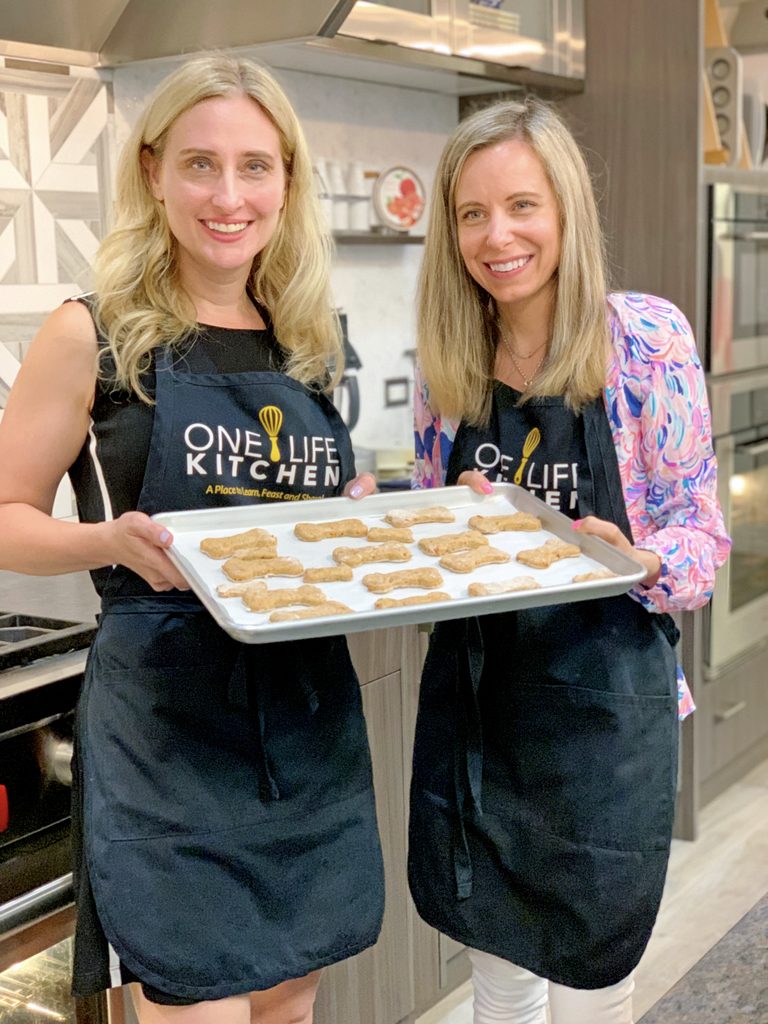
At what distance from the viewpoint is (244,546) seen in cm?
143

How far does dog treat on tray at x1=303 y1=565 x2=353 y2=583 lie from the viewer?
1.46 m

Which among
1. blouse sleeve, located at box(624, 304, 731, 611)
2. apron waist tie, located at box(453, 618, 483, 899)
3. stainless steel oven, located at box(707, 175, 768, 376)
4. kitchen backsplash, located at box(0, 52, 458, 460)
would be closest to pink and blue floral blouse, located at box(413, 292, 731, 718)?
blouse sleeve, located at box(624, 304, 731, 611)

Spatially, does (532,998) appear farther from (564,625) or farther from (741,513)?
(741,513)

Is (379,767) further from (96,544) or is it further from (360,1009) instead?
(96,544)

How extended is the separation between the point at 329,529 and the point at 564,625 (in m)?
0.31

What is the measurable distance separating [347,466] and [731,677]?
2.24 metres

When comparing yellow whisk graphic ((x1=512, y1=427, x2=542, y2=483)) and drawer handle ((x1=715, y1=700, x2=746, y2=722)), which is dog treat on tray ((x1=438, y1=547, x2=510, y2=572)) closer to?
yellow whisk graphic ((x1=512, y1=427, x2=542, y2=483))

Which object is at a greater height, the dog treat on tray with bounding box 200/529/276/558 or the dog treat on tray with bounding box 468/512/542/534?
the dog treat on tray with bounding box 200/529/276/558

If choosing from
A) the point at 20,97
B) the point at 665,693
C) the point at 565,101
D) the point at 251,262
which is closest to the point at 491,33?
the point at 565,101

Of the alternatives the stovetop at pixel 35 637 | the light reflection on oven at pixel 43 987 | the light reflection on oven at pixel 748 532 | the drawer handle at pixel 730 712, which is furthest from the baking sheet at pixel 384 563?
the drawer handle at pixel 730 712

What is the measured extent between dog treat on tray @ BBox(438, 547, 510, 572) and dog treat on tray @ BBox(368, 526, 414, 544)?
0.07 metres

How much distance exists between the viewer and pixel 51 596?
2092 millimetres

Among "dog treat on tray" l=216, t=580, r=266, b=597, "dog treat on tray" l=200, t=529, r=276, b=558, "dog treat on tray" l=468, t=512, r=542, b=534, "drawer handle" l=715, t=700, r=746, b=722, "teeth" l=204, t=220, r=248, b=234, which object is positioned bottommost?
"drawer handle" l=715, t=700, r=746, b=722

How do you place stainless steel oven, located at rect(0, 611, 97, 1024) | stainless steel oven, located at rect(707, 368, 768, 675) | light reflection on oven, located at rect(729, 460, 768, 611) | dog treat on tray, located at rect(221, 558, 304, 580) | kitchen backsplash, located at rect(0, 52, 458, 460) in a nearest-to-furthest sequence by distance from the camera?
dog treat on tray, located at rect(221, 558, 304, 580), stainless steel oven, located at rect(0, 611, 97, 1024), kitchen backsplash, located at rect(0, 52, 458, 460), stainless steel oven, located at rect(707, 368, 768, 675), light reflection on oven, located at rect(729, 460, 768, 611)
